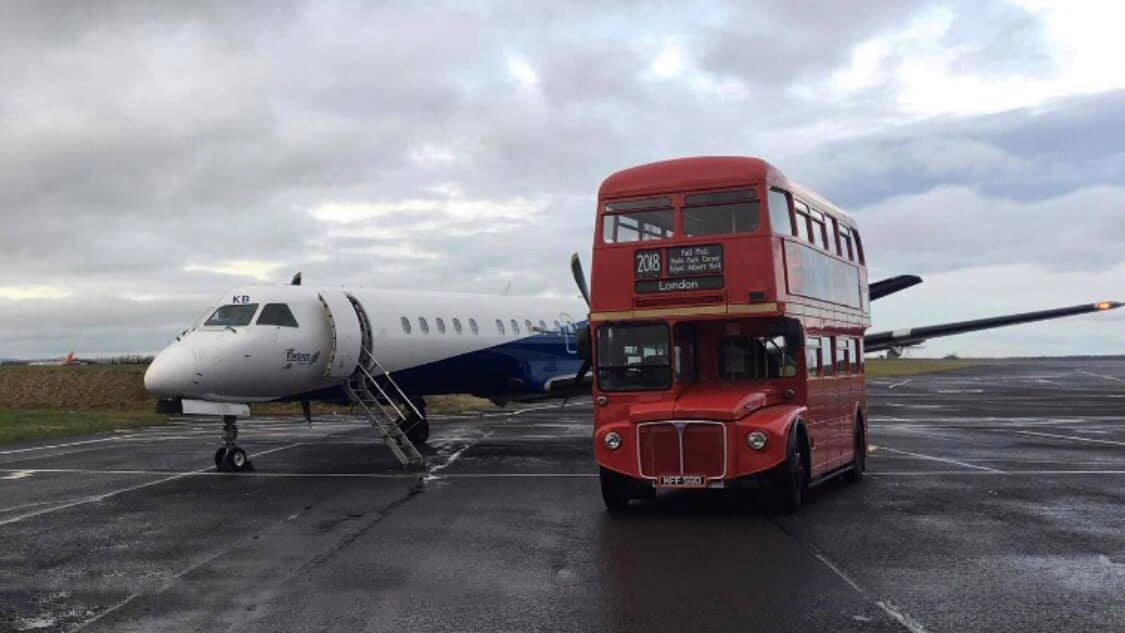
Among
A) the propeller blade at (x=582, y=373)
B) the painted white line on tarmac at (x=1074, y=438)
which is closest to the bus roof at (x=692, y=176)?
the propeller blade at (x=582, y=373)

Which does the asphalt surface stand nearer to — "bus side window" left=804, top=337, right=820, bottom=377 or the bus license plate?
the bus license plate

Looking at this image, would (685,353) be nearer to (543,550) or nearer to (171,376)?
(543,550)

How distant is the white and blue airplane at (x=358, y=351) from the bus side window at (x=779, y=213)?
9.12m

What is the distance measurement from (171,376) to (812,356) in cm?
1103

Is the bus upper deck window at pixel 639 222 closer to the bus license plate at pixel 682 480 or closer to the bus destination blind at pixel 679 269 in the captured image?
the bus destination blind at pixel 679 269

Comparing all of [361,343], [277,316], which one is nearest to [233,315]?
[277,316]

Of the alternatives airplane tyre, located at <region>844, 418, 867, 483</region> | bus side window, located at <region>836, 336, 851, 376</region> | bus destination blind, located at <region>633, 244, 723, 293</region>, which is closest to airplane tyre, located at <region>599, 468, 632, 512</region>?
bus destination blind, located at <region>633, 244, 723, 293</region>

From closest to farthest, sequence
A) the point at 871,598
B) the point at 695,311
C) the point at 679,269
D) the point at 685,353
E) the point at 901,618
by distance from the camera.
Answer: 1. the point at 901,618
2. the point at 871,598
3. the point at 695,311
4. the point at 679,269
5. the point at 685,353

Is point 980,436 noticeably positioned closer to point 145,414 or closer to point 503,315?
point 503,315

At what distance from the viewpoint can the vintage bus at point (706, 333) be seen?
12.5 metres

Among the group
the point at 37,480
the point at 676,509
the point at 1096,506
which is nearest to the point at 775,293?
the point at 676,509

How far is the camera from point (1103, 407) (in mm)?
38500

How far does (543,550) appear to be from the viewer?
10398 mm

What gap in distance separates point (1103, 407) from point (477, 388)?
84.3ft
